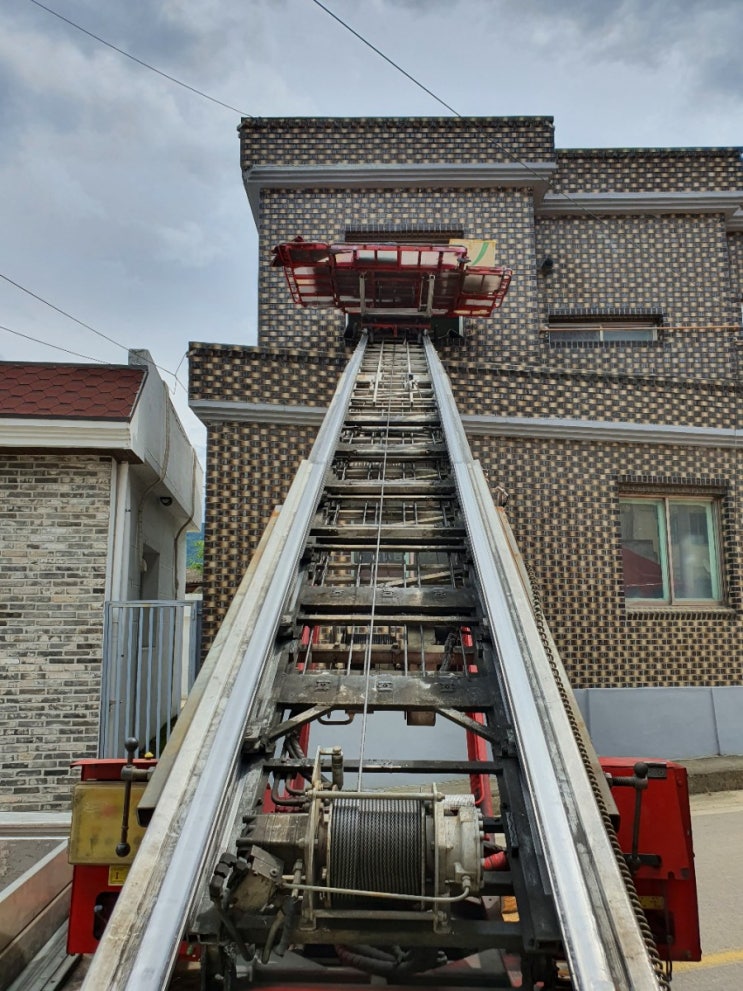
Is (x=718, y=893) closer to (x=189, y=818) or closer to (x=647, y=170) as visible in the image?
(x=189, y=818)

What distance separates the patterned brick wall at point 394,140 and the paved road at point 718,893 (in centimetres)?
1089

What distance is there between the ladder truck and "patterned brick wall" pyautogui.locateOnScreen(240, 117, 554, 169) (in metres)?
10.2

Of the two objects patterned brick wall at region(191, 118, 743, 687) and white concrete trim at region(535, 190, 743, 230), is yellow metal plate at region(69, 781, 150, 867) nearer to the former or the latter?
patterned brick wall at region(191, 118, 743, 687)

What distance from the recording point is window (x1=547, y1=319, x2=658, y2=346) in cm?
1366

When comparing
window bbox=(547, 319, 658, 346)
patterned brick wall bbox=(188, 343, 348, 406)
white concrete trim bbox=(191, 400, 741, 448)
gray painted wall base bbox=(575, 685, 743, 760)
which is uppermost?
window bbox=(547, 319, 658, 346)

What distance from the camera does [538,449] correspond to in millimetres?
9281

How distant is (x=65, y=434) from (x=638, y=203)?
37.8ft

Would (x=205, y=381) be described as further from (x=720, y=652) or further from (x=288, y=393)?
(x=720, y=652)

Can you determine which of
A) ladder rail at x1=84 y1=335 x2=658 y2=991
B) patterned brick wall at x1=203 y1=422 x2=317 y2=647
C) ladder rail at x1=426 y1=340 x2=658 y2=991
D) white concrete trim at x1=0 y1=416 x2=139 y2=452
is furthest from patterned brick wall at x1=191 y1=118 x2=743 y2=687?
ladder rail at x1=426 y1=340 x2=658 y2=991

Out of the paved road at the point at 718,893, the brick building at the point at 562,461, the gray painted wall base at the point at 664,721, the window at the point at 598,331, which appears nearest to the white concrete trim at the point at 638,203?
the brick building at the point at 562,461

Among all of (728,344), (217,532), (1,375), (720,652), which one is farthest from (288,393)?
(728,344)

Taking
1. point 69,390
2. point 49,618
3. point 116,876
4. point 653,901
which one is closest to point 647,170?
point 69,390

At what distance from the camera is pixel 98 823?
290cm

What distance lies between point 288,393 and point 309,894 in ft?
24.2
